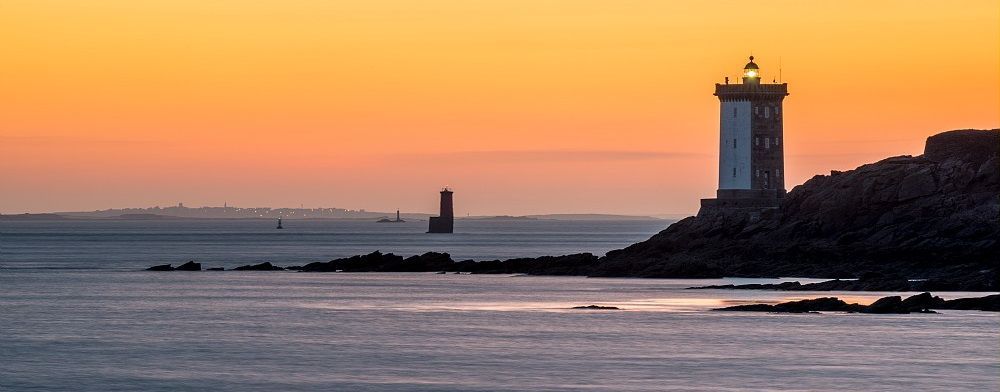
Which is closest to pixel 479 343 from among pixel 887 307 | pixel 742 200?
pixel 887 307

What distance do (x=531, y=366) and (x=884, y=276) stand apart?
92.6 ft

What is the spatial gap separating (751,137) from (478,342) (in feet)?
152

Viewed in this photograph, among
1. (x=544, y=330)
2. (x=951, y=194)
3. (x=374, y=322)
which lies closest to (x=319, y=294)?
(x=374, y=322)

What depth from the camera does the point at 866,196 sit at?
71.1 meters

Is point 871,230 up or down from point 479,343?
up

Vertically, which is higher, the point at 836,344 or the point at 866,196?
the point at 866,196

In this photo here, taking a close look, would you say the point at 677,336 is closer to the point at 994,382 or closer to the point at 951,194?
the point at 994,382

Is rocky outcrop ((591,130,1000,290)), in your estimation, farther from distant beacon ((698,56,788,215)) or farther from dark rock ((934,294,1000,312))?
dark rock ((934,294,1000,312))

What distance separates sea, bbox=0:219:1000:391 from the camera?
34.4 m

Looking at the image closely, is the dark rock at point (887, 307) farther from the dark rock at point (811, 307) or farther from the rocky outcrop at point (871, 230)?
the rocky outcrop at point (871, 230)

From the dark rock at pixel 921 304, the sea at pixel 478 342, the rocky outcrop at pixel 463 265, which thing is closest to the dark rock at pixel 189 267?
the rocky outcrop at pixel 463 265

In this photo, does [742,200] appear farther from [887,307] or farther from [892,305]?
[887,307]

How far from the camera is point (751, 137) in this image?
283 feet

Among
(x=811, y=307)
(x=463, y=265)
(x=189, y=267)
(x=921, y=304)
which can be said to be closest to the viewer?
(x=921, y=304)
